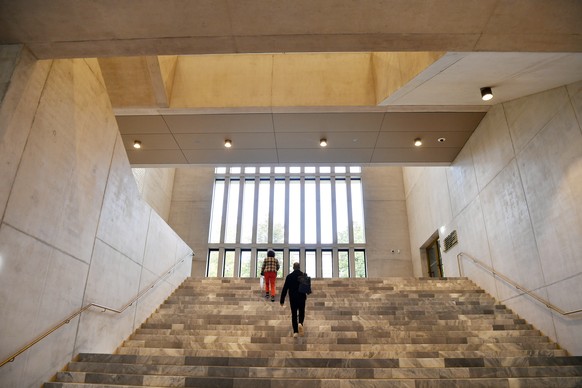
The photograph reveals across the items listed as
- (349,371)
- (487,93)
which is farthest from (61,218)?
(487,93)

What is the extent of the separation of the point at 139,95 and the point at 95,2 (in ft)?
18.3

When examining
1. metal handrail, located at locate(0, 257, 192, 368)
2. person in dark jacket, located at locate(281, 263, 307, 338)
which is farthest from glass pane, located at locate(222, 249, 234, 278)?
person in dark jacket, located at locate(281, 263, 307, 338)

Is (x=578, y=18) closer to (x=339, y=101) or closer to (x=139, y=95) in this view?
(x=339, y=101)

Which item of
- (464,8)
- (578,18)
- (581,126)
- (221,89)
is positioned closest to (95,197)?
(221,89)

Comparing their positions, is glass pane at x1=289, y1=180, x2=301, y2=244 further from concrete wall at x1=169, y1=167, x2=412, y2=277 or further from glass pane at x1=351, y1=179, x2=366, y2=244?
concrete wall at x1=169, y1=167, x2=412, y2=277

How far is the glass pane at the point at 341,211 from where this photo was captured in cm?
2084

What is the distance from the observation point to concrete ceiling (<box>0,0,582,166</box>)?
4.62m

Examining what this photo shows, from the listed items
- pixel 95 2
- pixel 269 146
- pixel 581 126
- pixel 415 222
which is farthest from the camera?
pixel 415 222

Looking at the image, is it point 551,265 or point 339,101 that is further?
point 339,101

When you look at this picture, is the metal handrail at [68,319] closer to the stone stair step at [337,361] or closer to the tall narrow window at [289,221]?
the stone stair step at [337,361]

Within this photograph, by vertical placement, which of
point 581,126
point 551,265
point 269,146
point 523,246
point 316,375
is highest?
point 269,146

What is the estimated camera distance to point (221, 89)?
10250 mm

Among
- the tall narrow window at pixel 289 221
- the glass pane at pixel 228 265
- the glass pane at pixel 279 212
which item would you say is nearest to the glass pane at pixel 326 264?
the tall narrow window at pixel 289 221

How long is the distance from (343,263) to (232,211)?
6.76 metres
